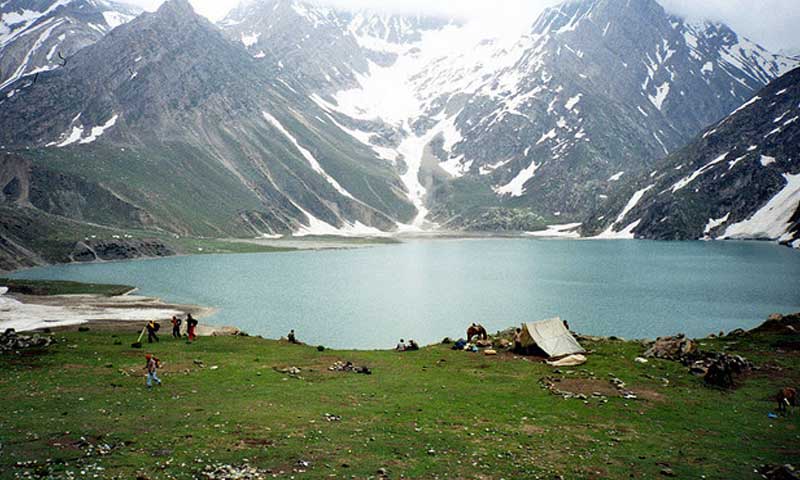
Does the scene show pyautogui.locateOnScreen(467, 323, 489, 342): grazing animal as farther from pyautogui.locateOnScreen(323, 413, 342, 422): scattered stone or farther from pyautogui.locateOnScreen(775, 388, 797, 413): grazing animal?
pyautogui.locateOnScreen(323, 413, 342, 422): scattered stone

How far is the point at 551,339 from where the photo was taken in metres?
44.4

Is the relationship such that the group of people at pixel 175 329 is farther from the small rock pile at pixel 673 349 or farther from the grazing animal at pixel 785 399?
the grazing animal at pixel 785 399

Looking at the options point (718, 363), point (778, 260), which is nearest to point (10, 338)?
point (718, 363)

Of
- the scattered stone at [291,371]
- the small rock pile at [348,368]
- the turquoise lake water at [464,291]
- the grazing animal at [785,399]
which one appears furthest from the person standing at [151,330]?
the grazing animal at [785,399]

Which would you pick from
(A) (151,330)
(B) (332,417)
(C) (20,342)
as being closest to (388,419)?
(B) (332,417)

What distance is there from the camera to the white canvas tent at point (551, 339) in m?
43.5

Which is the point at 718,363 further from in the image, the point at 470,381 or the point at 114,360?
the point at 114,360

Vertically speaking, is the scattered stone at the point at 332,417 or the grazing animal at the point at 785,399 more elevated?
the grazing animal at the point at 785,399

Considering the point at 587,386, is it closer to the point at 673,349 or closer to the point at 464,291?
the point at 673,349

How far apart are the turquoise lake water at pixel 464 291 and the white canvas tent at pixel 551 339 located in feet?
81.0

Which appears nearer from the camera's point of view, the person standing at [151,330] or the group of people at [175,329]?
the person standing at [151,330]

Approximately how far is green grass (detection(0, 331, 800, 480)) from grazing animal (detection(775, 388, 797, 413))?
0.82 meters

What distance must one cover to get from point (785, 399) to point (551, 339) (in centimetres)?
1671

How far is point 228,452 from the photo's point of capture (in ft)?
74.6
